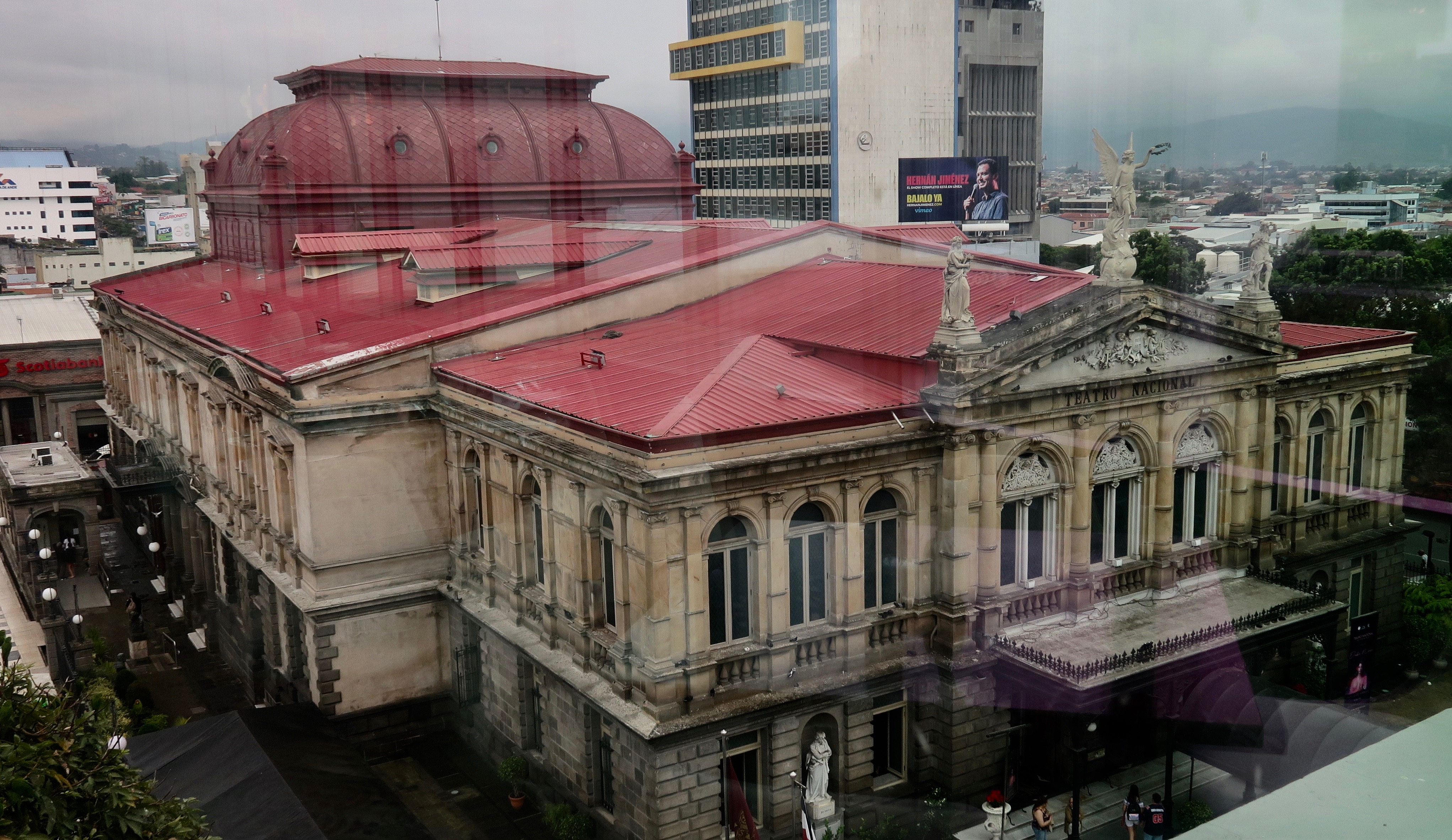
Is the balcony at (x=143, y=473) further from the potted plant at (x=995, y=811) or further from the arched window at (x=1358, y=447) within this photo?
A: the arched window at (x=1358, y=447)

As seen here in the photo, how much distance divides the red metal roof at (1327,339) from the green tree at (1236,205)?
174 inches

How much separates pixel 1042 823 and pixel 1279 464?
299 inches

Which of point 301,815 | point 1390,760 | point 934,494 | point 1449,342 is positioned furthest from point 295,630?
point 1390,760

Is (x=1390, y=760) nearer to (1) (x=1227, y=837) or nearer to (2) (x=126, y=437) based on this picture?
(1) (x=1227, y=837)

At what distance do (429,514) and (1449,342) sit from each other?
Result: 14540 millimetres

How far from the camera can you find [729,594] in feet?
49.1

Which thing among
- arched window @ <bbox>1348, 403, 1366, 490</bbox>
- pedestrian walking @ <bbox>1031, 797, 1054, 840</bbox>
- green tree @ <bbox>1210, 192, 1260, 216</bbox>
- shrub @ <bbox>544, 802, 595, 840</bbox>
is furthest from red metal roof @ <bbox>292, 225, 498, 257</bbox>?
green tree @ <bbox>1210, 192, 1260, 216</bbox>

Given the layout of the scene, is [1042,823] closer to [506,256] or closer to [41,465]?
[506,256]

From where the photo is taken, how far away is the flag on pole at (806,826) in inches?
583

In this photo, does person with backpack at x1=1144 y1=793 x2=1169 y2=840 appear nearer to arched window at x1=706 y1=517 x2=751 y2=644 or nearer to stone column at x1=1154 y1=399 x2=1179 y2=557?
stone column at x1=1154 y1=399 x2=1179 y2=557

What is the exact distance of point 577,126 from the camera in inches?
1204

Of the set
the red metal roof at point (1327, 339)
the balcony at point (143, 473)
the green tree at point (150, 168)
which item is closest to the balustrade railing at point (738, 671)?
the red metal roof at point (1327, 339)

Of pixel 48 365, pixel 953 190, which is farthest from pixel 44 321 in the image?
pixel 953 190

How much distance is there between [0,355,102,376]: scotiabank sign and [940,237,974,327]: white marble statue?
114ft
